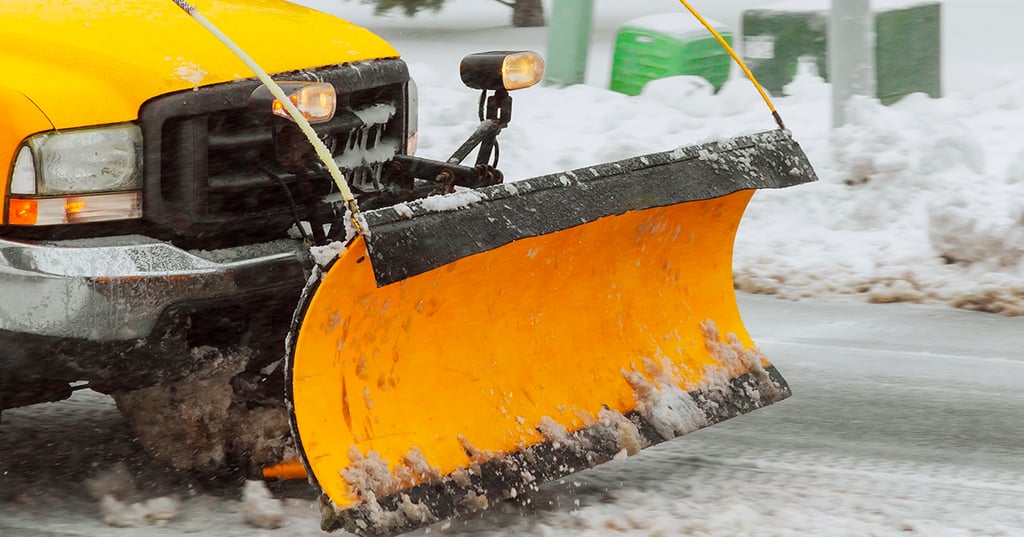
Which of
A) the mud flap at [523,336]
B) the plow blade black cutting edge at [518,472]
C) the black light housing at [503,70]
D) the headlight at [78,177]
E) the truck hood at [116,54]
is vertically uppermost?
the truck hood at [116,54]

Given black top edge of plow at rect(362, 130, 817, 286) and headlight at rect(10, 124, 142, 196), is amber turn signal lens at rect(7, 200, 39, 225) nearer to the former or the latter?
headlight at rect(10, 124, 142, 196)

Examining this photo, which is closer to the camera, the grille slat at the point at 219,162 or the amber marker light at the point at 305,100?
the amber marker light at the point at 305,100

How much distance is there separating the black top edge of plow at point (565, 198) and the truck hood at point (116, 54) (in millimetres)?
897

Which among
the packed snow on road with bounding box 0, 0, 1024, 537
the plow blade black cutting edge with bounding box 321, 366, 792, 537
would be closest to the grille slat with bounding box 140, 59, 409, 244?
the packed snow on road with bounding box 0, 0, 1024, 537

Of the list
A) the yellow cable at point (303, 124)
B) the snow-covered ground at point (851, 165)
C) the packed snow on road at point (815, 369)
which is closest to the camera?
the yellow cable at point (303, 124)

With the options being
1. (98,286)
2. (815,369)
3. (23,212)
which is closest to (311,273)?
(98,286)

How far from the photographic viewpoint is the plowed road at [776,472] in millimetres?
4184

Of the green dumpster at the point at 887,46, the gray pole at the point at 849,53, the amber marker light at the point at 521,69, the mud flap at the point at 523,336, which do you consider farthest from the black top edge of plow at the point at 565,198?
the green dumpster at the point at 887,46

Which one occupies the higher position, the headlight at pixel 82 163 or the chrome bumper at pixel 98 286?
the headlight at pixel 82 163

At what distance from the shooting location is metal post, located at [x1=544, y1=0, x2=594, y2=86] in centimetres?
1355

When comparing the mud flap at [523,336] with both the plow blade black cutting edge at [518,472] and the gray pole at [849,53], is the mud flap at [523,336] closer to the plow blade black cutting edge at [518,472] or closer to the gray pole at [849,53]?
the plow blade black cutting edge at [518,472]

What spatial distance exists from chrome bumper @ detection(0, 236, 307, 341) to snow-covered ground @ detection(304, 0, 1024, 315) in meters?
4.23

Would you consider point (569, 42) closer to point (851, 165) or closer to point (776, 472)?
point (851, 165)

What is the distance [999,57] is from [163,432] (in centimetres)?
1377
